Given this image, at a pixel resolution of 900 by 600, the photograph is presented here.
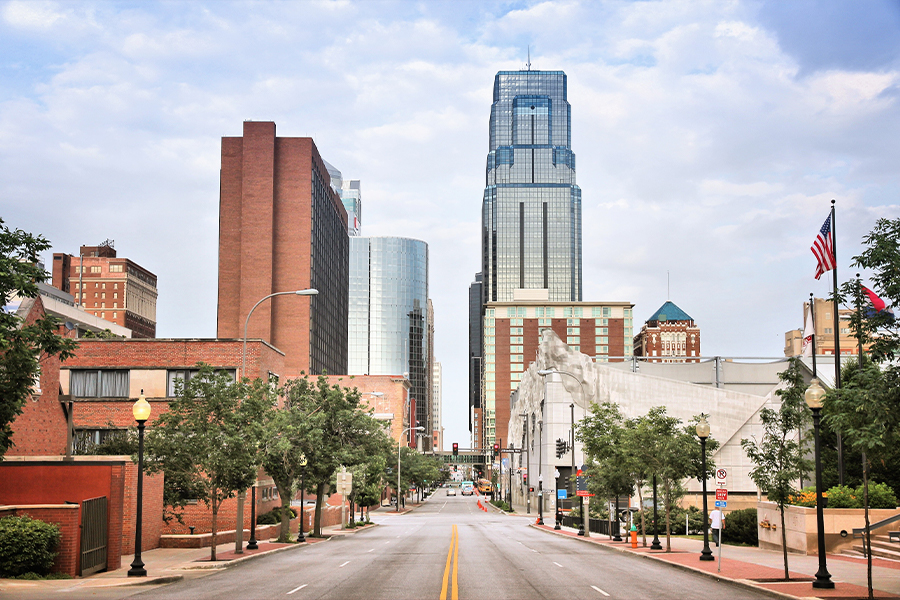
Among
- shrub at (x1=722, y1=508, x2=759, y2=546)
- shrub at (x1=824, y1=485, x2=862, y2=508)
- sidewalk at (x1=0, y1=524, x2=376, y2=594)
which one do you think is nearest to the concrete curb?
shrub at (x1=824, y1=485, x2=862, y2=508)

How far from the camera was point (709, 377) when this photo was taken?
108 m

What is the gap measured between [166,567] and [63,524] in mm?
4766

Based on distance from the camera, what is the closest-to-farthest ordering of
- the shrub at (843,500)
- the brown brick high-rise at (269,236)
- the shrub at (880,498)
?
Result: the shrub at (843,500) → the shrub at (880,498) → the brown brick high-rise at (269,236)

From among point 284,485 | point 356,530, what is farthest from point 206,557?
point 356,530

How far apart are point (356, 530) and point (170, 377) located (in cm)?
1818

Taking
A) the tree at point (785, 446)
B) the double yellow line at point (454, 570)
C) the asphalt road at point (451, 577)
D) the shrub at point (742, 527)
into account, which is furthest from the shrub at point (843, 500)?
the double yellow line at point (454, 570)

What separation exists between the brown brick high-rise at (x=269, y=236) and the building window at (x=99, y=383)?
288 feet

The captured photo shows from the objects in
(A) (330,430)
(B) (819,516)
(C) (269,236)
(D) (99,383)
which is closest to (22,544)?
(B) (819,516)

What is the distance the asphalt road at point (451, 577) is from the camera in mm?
18969

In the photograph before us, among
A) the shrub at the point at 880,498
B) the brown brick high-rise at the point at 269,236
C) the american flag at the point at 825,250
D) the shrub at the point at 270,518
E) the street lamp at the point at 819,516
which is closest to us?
the street lamp at the point at 819,516

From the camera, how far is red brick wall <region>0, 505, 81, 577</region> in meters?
21.8

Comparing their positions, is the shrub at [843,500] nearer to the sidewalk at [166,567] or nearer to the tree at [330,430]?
the sidewalk at [166,567]

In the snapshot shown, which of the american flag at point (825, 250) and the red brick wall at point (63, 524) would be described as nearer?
the red brick wall at point (63, 524)

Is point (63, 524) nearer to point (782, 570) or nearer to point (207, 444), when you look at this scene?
point (207, 444)
